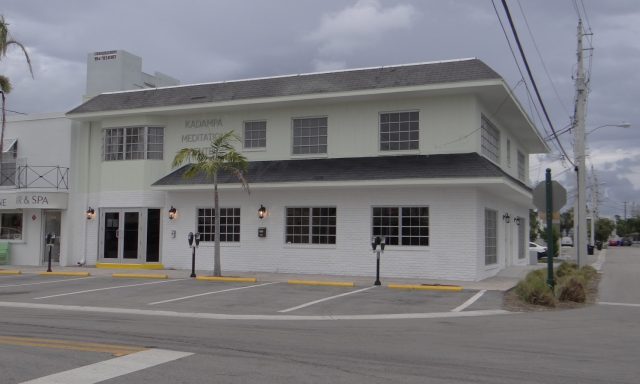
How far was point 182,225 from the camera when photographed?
23.0 m

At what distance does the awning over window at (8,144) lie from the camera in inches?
1006

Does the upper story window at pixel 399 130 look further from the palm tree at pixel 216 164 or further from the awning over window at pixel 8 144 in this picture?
the awning over window at pixel 8 144

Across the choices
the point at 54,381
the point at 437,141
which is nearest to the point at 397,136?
the point at 437,141

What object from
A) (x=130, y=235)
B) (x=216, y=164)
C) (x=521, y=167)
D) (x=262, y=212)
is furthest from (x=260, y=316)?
(x=521, y=167)

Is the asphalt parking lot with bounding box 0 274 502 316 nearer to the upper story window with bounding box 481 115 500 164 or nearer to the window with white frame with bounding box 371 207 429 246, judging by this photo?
the window with white frame with bounding box 371 207 429 246

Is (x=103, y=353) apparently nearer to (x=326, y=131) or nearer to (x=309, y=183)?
(x=309, y=183)

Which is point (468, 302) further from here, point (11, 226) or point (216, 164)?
point (11, 226)

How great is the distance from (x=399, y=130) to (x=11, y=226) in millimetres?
16476

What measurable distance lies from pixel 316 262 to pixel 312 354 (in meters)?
12.7

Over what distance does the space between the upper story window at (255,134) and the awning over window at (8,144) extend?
10257 mm

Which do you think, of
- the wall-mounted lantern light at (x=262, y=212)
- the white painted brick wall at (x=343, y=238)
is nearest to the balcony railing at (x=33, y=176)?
the white painted brick wall at (x=343, y=238)

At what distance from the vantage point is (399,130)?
68.2ft

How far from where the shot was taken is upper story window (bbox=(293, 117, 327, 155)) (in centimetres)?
2177

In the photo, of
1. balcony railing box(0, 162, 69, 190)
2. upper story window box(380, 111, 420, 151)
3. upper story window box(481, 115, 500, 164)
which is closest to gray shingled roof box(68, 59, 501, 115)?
upper story window box(380, 111, 420, 151)
